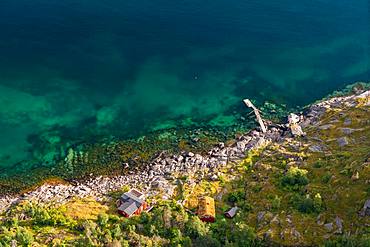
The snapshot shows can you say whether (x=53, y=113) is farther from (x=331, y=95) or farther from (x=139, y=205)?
(x=331, y=95)

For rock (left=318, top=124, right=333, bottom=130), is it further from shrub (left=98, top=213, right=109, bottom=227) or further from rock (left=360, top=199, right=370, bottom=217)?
shrub (left=98, top=213, right=109, bottom=227)

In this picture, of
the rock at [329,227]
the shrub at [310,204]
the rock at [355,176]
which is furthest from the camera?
the rock at [355,176]

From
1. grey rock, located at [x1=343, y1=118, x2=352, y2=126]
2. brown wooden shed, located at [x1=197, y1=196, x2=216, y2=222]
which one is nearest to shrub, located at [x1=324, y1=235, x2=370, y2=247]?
brown wooden shed, located at [x1=197, y1=196, x2=216, y2=222]

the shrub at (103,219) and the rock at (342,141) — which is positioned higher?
the rock at (342,141)

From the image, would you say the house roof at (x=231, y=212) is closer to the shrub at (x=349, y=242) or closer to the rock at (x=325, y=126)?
the shrub at (x=349, y=242)

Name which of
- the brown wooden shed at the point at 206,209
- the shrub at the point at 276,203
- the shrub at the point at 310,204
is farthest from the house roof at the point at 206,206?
the shrub at the point at 310,204

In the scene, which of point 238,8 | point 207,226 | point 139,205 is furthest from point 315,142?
point 238,8

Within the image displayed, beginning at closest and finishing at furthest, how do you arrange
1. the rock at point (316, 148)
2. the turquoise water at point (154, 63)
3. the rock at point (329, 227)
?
1. the rock at point (329, 227)
2. the rock at point (316, 148)
3. the turquoise water at point (154, 63)
